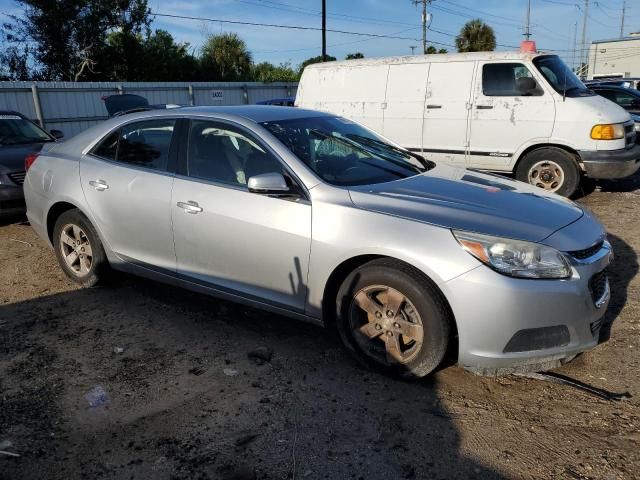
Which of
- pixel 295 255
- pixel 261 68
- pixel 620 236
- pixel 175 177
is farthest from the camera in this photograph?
pixel 261 68

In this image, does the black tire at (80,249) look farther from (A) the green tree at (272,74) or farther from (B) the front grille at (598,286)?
(A) the green tree at (272,74)

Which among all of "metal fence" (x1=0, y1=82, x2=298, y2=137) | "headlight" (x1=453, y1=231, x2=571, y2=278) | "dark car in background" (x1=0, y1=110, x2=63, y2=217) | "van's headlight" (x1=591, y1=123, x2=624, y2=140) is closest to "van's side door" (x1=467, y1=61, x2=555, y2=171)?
"van's headlight" (x1=591, y1=123, x2=624, y2=140)

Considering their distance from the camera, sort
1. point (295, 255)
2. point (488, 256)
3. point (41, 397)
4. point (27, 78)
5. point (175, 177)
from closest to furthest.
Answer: point (488, 256)
point (41, 397)
point (295, 255)
point (175, 177)
point (27, 78)

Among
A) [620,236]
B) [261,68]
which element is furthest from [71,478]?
[261,68]

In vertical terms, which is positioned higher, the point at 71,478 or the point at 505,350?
the point at 505,350

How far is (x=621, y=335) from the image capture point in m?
3.79

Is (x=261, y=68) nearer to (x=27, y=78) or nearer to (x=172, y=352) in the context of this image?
(x=27, y=78)

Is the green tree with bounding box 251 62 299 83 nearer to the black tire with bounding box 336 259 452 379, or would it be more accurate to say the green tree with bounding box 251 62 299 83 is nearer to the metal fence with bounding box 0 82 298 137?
the metal fence with bounding box 0 82 298 137

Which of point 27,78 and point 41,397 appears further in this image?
point 27,78

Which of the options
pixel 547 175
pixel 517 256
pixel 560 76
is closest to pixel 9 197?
pixel 517 256

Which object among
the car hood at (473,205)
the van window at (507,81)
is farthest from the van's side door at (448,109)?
the car hood at (473,205)

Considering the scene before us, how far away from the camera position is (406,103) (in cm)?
859

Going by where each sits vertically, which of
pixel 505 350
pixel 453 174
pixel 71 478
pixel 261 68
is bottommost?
pixel 71 478

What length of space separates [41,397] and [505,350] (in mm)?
2612
